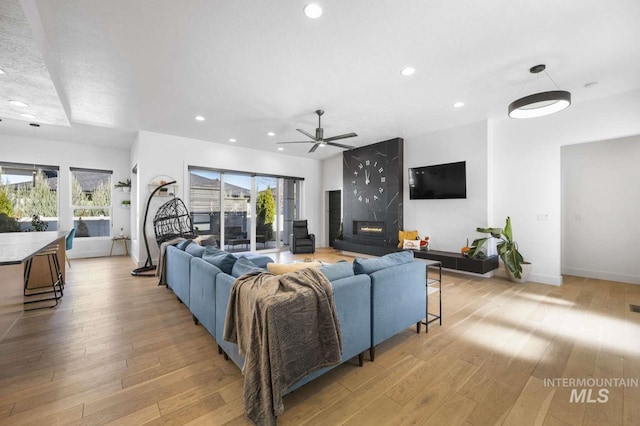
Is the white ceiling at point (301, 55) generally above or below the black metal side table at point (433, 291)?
above

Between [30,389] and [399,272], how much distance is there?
3004 mm

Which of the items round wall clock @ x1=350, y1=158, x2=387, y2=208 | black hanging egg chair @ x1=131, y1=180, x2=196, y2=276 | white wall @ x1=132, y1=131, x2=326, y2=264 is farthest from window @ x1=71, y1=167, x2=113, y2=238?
round wall clock @ x1=350, y1=158, x2=387, y2=208

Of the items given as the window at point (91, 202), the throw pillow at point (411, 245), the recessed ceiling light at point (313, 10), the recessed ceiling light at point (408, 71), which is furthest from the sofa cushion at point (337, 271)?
the window at point (91, 202)

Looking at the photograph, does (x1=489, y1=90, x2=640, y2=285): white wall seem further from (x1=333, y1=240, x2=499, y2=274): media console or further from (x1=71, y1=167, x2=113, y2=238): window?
(x1=71, y1=167, x2=113, y2=238): window

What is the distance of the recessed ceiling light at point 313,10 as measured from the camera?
2.22 m

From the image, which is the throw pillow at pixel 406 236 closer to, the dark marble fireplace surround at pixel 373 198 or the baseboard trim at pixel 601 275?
Result: the dark marble fireplace surround at pixel 373 198

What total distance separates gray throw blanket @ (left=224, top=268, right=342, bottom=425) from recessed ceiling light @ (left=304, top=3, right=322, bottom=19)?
2.20 meters

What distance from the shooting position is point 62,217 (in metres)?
6.62

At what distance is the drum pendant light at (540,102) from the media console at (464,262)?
2.56 meters

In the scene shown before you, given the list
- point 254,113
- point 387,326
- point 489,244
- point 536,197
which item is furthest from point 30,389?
point 536,197

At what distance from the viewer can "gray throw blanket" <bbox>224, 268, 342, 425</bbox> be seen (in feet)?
5.11

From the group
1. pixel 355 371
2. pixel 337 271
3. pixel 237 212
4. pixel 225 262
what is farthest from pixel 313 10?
pixel 237 212

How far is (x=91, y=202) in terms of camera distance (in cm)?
700

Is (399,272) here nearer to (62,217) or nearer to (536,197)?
(536,197)
